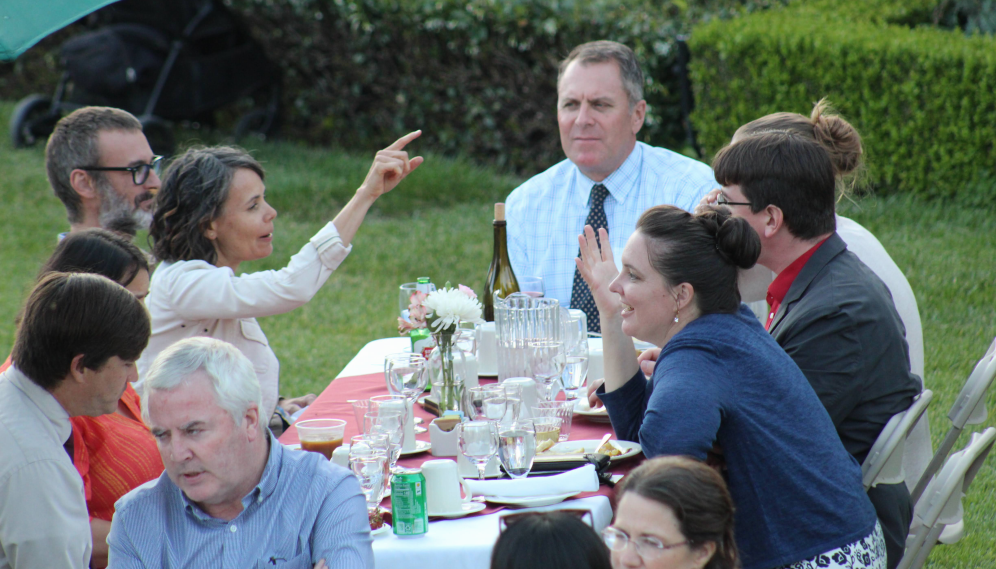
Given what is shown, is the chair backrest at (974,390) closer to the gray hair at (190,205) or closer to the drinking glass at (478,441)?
the drinking glass at (478,441)

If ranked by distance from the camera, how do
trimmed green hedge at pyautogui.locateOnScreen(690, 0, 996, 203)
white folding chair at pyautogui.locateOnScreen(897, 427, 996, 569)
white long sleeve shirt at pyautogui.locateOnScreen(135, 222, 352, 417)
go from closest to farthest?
white folding chair at pyautogui.locateOnScreen(897, 427, 996, 569) → white long sleeve shirt at pyautogui.locateOnScreen(135, 222, 352, 417) → trimmed green hedge at pyautogui.locateOnScreen(690, 0, 996, 203)

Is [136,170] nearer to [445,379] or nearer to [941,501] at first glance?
[445,379]

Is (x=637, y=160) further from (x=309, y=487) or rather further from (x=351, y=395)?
(x=309, y=487)

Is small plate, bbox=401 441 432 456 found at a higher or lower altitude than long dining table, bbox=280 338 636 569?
higher

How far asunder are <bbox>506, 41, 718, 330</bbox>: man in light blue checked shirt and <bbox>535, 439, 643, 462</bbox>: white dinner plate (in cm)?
178

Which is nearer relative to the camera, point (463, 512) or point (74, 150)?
point (463, 512)

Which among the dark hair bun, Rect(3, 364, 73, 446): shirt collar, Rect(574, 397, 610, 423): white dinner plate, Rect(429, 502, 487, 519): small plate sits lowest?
Rect(574, 397, 610, 423): white dinner plate

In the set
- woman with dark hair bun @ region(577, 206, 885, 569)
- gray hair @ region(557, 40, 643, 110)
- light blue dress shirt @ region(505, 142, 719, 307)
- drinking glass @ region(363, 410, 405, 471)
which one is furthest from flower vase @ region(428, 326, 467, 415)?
gray hair @ region(557, 40, 643, 110)

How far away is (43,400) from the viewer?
2.45m

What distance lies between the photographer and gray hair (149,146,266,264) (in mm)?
3572

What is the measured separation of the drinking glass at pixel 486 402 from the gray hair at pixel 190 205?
4.52ft

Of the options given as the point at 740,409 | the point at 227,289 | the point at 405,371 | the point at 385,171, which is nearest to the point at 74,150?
the point at 227,289

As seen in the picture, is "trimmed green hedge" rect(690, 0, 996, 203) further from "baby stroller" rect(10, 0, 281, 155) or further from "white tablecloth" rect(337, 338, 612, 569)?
"white tablecloth" rect(337, 338, 612, 569)

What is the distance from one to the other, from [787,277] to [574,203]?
180cm
